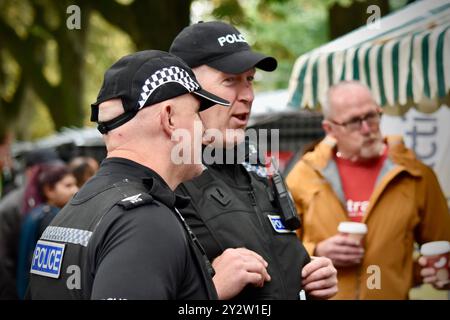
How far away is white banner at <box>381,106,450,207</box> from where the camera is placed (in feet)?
22.8

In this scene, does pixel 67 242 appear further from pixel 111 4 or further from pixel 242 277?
pixel 111 4

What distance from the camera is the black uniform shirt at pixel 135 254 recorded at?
95.0 inches

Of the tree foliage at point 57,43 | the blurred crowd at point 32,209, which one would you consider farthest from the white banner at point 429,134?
the tree foliage at point 57,43

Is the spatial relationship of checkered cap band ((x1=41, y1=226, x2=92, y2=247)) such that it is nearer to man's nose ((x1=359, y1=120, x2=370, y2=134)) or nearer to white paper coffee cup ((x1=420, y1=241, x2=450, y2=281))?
white paper coffee cup ((x1=420, y1=241, x2=450, y2=281))

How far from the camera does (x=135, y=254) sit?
2.42 meters

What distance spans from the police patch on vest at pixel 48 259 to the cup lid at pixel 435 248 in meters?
2.62

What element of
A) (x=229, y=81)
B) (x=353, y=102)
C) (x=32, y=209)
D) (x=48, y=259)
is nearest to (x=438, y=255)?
(x=353, y=102)

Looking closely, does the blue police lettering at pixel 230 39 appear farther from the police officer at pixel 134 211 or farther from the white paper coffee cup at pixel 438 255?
the white paper coffee cup at pixel 438 255

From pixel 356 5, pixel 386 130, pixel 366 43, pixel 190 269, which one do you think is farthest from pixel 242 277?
pixel 356 5

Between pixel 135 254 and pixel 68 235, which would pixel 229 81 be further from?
pixel 135 254

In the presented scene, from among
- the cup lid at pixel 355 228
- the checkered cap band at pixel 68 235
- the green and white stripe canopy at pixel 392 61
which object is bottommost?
the cup lid at pixel 355 228

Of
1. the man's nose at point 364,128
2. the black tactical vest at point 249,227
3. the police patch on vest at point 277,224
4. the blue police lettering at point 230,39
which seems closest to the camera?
→ the black tactical vest at point 249,227

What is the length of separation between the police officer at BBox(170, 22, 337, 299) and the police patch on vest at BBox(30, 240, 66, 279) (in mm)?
643
